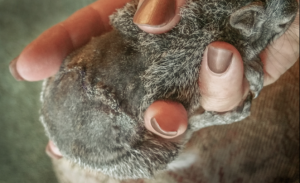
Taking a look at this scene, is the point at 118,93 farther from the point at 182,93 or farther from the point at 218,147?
the point at 218,147

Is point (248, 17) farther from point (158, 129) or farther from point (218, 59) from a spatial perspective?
point (158, 129)

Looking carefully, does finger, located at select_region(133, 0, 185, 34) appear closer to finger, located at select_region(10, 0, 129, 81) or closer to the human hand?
the human hand

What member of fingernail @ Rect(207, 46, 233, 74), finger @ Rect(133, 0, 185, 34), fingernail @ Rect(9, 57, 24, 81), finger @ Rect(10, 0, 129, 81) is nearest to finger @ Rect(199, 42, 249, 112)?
fingernail @ Rect(207, 46, 233, 74)

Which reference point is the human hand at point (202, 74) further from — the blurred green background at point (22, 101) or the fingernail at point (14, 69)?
the fingernail at point (14, 69)

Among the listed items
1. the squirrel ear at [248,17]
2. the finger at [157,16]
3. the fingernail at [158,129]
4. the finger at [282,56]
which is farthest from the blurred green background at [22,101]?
the finger at [282,56]

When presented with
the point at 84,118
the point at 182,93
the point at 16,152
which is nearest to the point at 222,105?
the point at 182,93

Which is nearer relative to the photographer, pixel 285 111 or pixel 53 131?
pixel 53 131
